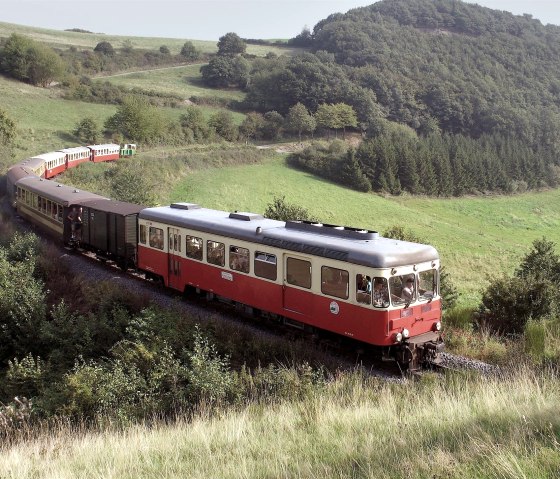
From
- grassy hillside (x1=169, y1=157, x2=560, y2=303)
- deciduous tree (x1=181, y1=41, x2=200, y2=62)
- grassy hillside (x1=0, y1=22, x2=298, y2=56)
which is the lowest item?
grassy hillside (x1=169, y1=157, x2=560, y2=303)

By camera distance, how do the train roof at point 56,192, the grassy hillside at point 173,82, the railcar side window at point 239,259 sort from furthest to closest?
the grassy hillside at point 173,82
the train roof at point 56,192
the railcar side window at point 239,259

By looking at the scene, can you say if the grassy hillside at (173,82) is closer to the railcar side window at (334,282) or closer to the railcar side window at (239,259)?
the railcar side window at (239,259)

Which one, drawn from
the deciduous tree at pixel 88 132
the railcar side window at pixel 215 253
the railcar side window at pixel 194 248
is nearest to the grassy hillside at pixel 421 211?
the deciduous tree at pixel 88 132

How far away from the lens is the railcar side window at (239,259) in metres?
→ 15.2

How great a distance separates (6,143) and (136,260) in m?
37.1

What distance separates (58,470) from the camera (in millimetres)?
7234

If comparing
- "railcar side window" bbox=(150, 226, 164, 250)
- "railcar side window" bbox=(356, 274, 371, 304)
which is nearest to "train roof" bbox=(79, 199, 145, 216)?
"railcar side window" bbox=(150, 226, 164, 250)

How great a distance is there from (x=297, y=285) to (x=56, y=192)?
56.6 ft

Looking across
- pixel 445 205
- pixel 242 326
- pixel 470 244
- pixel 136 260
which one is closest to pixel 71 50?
pixel 445 205

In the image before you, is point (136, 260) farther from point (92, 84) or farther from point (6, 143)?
point (92, 84)

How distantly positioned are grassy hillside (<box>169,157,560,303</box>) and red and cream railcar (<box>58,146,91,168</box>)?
28.2 feet

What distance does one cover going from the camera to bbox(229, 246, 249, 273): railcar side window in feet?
50.0

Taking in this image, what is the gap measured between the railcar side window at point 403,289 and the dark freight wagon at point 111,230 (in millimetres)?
11153

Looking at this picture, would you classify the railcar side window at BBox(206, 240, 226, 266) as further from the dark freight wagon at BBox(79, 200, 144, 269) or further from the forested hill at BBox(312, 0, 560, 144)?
the forested hill at BBox(312, 0, 560, 144)
